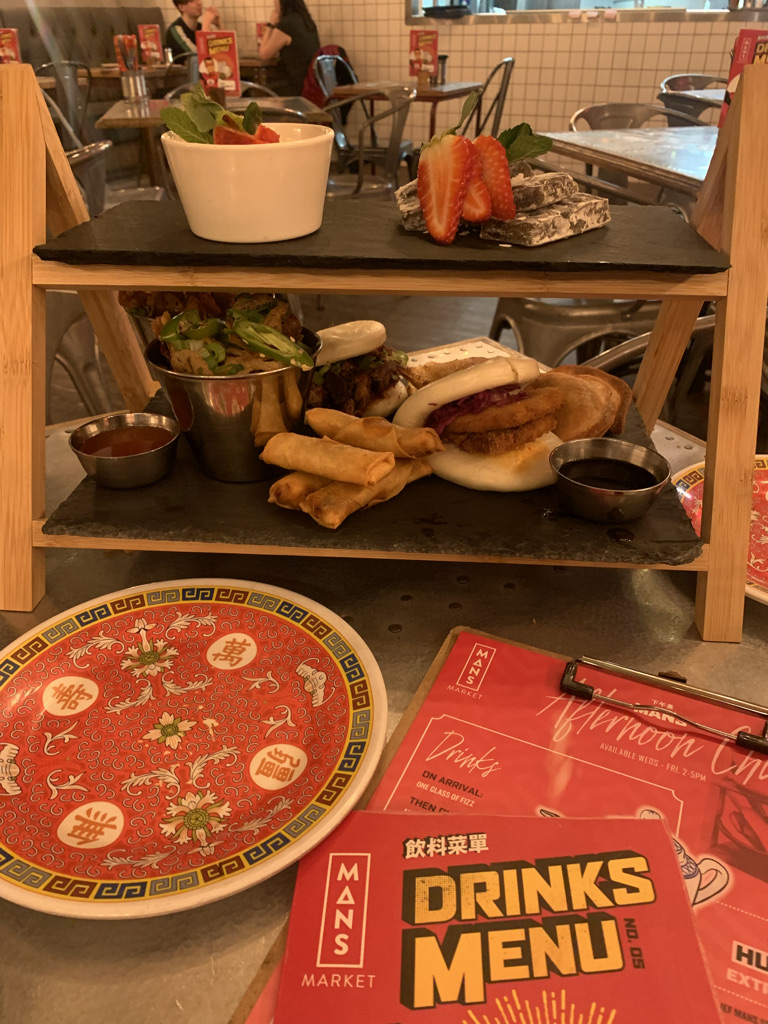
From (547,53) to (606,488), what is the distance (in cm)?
566

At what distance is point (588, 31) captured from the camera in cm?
505

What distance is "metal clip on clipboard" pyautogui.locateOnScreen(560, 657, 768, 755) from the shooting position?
619mm

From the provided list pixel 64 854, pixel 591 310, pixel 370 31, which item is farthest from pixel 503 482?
pixel 370 31

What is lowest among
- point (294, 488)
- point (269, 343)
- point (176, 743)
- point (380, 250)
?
point (176, 743)

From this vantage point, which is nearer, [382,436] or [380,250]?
[380,250]

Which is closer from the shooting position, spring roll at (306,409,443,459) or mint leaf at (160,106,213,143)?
mint leaf at (160,106,213,143)

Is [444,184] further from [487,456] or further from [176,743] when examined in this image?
[176,743]

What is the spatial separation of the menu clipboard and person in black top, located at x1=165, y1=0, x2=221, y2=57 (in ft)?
19.2

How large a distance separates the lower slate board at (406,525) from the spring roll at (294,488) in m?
0.01

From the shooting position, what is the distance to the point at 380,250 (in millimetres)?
706

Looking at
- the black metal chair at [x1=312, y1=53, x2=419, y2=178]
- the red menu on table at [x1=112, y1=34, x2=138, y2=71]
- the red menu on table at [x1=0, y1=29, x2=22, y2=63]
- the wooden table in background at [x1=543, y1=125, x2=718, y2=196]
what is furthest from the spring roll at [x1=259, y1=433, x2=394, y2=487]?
the red menu on table at [x1=112, y1=34, x2=138, y2=71]

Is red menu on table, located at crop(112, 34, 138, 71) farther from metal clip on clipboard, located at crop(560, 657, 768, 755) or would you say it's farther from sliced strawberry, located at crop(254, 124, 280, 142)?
metal clip on clipboard, located at crop(560, 657, 768, 755)

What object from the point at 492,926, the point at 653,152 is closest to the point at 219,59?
the point at 653,152

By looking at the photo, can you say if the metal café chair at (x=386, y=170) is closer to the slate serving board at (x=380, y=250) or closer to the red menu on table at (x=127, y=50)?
the red menu on table at (x=127, y=50)
